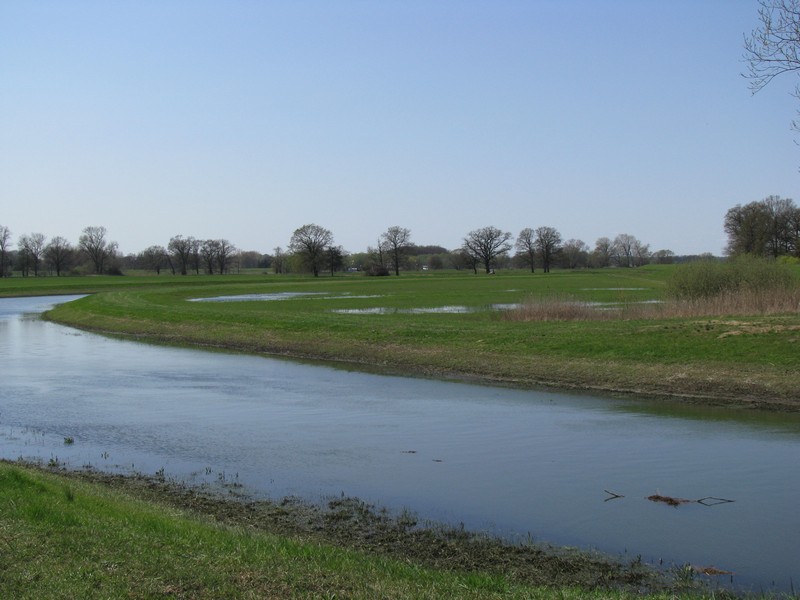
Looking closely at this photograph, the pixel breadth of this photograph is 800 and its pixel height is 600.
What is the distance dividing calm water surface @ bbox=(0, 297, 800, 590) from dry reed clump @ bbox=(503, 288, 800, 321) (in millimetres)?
11866

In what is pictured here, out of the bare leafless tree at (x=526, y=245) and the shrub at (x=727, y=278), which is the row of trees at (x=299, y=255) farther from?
the shrub at (x=727, y=278)

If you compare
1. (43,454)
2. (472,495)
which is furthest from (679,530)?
(43,454)

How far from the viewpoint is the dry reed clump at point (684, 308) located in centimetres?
3022

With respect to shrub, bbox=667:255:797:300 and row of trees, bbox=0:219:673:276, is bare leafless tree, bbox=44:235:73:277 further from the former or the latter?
shrub, bbox=667:255:797:300

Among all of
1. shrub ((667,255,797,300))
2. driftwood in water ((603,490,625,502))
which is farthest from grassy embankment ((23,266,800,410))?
driftwood in water ((603,490,625,502))

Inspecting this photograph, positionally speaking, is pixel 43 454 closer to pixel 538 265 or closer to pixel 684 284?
pixel 684 284

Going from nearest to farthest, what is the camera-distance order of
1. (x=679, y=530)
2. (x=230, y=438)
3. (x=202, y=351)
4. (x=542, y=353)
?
(x=679, y=530) → (x=230, y=438) → (x=542, y=353) → (x=202, y=351)

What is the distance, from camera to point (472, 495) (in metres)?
12.0

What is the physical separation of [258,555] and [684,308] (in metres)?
27.6

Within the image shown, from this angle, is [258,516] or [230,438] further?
[230,438]

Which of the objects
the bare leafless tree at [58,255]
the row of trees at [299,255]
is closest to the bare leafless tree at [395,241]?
the row of trees at [299,255]

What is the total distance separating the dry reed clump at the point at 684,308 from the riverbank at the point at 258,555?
22982 mm

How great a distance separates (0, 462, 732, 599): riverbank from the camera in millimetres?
6832

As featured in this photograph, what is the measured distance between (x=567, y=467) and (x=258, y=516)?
18.3 ft
